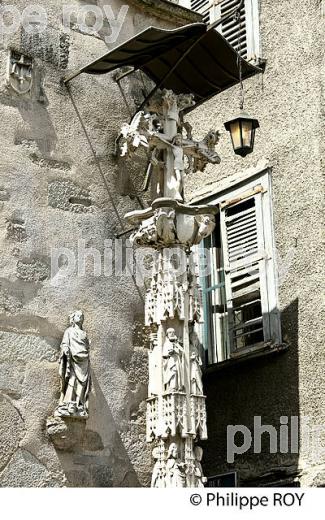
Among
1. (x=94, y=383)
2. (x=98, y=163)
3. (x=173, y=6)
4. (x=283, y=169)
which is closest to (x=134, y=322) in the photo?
(x=94, y=383)

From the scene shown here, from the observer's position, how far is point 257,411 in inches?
410

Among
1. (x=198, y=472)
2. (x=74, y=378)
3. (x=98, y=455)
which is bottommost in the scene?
(x=198, y=472)

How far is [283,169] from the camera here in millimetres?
10711

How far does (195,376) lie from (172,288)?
2.34ft

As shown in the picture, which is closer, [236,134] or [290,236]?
[236,134]

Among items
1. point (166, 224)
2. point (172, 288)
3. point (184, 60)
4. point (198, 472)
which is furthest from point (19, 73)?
point (198, 472)

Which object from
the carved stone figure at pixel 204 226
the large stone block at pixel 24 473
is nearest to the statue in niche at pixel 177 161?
the carved stone figure at pixel 204 226

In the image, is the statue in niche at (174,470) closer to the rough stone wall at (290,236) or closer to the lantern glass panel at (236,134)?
the rough stone wall at (290,236)

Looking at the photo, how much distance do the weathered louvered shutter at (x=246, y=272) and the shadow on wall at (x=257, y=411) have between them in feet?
0.95

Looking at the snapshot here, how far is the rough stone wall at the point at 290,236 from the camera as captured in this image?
9992mm

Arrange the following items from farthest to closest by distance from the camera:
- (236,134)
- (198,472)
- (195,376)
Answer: (236,134), (195,376), (198,472)

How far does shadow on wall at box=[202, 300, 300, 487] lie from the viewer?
396 inches

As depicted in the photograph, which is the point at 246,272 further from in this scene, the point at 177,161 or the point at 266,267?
the point at 177,161

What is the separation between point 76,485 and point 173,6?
15.0 feet
